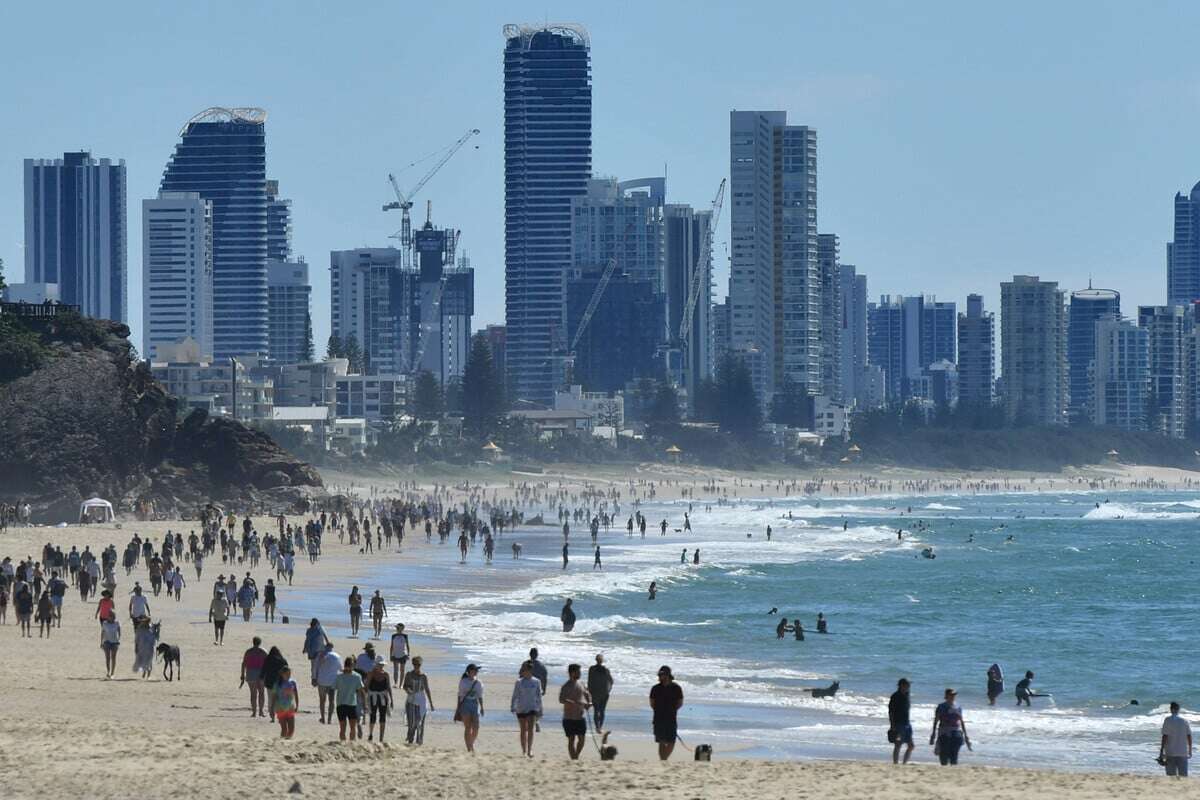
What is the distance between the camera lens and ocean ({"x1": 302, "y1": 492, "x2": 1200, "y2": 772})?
30.3 metres

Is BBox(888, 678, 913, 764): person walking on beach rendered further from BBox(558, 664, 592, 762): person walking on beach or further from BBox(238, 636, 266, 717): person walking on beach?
BBox(238, 636, 266, 717): person walking on beach

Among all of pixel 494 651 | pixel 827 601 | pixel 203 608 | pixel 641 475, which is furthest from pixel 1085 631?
pixel 641 475

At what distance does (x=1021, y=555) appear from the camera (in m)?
85.9

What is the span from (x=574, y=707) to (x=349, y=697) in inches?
106

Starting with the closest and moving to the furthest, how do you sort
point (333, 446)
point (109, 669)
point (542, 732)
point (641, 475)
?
1. point (542, 732)
2. point (109, 669)
3. point (333, 446)
4. point (641, 475)

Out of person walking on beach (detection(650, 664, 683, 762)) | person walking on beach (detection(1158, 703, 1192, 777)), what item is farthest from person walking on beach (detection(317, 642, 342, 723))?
person walking on beach (detection(1158, 703, 1192, 777))

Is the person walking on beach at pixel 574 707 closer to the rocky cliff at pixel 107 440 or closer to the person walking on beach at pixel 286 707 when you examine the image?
the person walking on beach at pixel 286 707

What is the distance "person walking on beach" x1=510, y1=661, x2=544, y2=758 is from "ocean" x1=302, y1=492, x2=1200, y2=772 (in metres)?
5.06

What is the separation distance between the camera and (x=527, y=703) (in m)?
22.1

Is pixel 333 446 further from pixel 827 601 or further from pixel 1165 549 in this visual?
pixel 827 601

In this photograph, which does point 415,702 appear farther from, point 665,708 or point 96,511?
point 96,511

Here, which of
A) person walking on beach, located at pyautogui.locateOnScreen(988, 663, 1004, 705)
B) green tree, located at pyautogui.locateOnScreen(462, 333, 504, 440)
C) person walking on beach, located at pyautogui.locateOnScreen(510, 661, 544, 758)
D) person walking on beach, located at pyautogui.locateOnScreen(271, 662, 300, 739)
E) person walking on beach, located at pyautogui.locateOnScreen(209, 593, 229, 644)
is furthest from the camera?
green tree, located at pyautogui.locateOnScreen(462, 333, 504, 440)

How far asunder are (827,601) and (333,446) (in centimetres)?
11295

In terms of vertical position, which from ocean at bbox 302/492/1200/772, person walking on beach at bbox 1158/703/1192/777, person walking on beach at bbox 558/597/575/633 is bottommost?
ocean at bbox 302/492/1200/772
